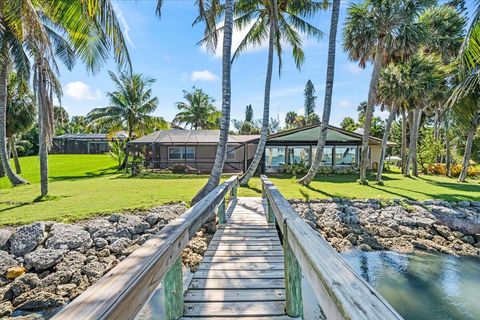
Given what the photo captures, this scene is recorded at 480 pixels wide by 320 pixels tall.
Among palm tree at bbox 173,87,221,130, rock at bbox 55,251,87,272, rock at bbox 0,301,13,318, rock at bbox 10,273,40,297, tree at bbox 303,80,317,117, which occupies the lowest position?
rock at bbox 0,301,13,318

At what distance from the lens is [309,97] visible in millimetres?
71500

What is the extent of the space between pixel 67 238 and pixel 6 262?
1269mm

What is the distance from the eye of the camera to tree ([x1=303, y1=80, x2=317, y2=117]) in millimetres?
71438

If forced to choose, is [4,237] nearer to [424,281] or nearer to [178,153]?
[424,281]

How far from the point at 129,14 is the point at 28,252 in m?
7.05

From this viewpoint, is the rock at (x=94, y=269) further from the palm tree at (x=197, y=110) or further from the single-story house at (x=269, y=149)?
the palm tree at (x=197, y=110)

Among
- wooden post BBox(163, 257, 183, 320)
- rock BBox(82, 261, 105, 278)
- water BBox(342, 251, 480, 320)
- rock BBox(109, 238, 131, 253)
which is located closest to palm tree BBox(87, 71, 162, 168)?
rock BBox(109, 238, 131, 253)

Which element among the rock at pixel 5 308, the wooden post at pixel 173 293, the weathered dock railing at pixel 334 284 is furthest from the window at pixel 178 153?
the weathered dock railing at pixel 334 284

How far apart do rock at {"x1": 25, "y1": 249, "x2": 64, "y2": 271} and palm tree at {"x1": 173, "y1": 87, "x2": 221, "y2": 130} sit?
29576 mm

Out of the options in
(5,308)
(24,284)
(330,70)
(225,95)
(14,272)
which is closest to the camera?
(5,308)

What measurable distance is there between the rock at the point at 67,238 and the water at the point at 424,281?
7190 mm

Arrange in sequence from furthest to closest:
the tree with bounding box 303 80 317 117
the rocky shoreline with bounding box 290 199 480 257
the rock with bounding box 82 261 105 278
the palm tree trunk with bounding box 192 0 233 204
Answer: the tree with bounding box 303 80 317 117 → the palm tree trunk with bounding box 192 0 233 204 → the rocky shoreline with bounding box 290 199 480 257 → the rock with bounding box 82 261 105 278

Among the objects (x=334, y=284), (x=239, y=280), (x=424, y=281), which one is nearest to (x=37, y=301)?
(x=239, y=280)

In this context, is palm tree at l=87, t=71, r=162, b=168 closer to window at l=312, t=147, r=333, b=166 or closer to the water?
window at l=312, t=147, r=333, b=166
